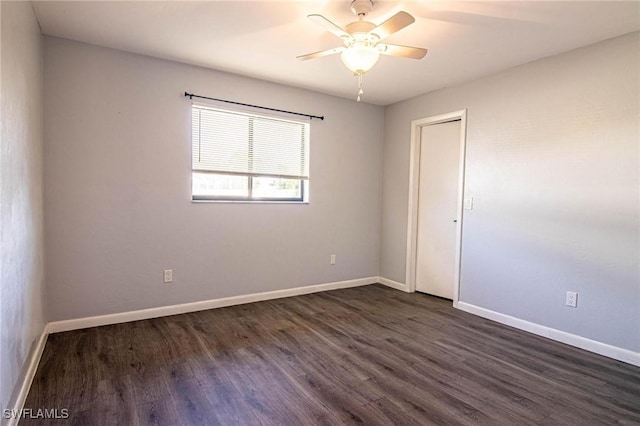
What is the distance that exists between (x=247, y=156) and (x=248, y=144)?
131 mm

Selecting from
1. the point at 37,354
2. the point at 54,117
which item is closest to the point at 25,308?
the point at 37,354

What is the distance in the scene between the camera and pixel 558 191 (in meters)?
2.88

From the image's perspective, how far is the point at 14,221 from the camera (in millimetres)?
1786

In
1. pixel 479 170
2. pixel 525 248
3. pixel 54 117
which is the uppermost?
pixel 54 117

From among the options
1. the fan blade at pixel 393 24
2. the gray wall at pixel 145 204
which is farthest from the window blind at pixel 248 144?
the fan blade at pixel 393 24

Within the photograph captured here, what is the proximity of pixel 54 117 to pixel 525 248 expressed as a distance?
419cm

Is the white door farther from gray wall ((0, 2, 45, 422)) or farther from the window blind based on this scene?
gray wall ((0, 2, 45, 422))

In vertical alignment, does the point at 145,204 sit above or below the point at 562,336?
above

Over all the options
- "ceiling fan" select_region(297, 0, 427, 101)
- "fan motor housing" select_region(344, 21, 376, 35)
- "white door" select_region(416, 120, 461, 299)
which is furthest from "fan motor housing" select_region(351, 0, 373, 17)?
"white door" select_region(416, 120, 461, 299)

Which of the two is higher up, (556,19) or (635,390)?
(556,19)

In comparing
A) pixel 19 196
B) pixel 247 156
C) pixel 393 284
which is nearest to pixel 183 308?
pixel 247 156

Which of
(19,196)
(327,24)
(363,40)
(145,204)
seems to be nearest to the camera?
(19,196)

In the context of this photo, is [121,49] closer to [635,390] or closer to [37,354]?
[37,354]

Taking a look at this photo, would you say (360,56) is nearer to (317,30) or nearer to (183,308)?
(317,30)
